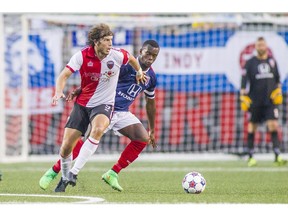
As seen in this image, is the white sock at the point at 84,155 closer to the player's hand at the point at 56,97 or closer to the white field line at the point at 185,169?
the player's hand at the point at 56,97

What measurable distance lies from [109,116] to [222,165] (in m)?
6.91

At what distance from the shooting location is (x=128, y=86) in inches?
503

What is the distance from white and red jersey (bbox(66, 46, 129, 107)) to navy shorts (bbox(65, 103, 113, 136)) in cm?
5

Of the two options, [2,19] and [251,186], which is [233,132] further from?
Result: [251,186]

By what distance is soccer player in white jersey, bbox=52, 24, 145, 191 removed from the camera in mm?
11648

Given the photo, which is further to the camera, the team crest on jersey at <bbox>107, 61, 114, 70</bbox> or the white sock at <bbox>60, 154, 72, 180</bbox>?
the white sock at <bbox>60, 154, 72, 180</bbox>

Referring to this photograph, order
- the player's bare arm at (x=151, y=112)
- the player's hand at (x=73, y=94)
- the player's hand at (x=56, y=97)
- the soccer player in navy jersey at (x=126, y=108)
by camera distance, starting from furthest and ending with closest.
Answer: the player's bare arm at (x=151, y=112)
the soccer player in navy jersey at (x=126, y=108)
the player's hand at (x=73, y=94)
the player's hand at (x=56, y=97)

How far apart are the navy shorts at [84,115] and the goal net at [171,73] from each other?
29.9ft

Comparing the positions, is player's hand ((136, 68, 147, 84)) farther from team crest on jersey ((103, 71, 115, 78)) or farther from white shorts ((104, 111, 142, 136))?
white shorts ((104, 111, 142, 136))

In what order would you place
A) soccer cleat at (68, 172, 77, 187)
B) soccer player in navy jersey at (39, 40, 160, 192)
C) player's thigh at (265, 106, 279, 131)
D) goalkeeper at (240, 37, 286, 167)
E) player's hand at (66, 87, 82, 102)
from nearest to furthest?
soccer cleat at (68, 172, 77, 187) → player's hand at (66, 87, 82, 102) → soccer player in navy jersey at (39, 40, 160, 192) → player's thigh at (265, 106, 279, 131) → goalkeeper at (240, 37, 286, 167)

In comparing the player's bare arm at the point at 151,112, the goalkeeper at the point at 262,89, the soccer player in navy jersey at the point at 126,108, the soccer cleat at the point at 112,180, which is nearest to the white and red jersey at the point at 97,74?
the soccer player in navy jersey at the point at 126,108

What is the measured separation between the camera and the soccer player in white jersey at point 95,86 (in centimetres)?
1165

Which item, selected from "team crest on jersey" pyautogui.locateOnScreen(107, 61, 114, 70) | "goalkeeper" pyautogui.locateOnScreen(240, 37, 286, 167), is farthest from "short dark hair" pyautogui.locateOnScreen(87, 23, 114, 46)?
"goalkeeper" pyautogui.locateOnScreen(240, 37, 286, 167)

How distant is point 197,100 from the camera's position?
22031 millimetres
